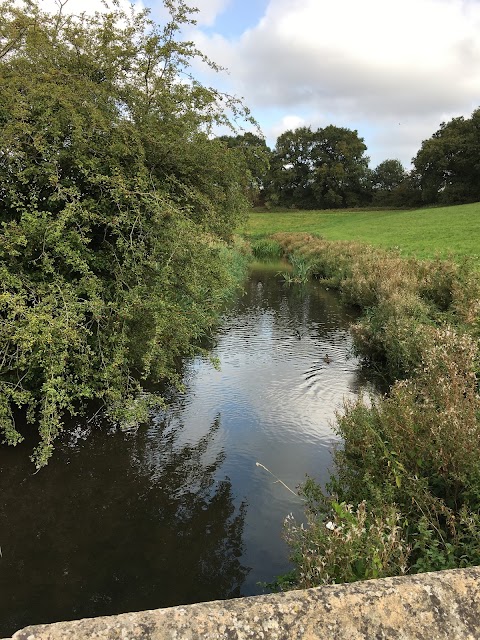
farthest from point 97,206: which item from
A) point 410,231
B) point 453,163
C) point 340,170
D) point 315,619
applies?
point 340,170

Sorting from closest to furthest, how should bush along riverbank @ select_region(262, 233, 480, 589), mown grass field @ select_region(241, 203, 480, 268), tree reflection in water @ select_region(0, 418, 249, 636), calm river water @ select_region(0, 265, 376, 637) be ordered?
bush along riverbank @ select_region(262, 233, 480, 589) → tree reflection in water @ select_region(0, 418, 249, 636) → calm river water @ select_region(0, 265, 376, 637) → mown grass field @ select_region(241, 203, 480, 268)

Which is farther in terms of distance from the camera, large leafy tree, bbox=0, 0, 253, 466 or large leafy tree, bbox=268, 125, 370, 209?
large leafy tree, bbox=268, 125, 370, 209

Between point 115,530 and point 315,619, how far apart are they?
206 inches

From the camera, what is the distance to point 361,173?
3474 inches

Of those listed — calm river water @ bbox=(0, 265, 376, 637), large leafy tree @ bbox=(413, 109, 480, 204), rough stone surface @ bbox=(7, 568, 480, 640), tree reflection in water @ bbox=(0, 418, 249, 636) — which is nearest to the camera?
rough stone surface @ bbox=(7, 568, 480, 640)

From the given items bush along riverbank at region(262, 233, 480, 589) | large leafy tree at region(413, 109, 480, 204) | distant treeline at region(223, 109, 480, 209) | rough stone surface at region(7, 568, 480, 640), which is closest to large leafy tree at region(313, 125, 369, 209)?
distant treeline at region(223, 109, 480, 209)

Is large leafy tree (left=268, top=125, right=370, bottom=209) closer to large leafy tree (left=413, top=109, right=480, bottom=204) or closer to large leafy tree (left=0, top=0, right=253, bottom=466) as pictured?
large leafy tree (left=413, top=109, right=480, bottom=204)

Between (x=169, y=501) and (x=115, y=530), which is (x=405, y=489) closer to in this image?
(x=169, y=501)

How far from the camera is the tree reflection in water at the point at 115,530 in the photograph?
5.29m

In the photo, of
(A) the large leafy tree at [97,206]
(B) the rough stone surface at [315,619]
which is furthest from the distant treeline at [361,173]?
(B) the rough stone surface at [315,619]

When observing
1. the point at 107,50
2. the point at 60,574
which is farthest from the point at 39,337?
the point at 107,50

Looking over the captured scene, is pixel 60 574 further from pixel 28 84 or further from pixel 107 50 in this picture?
pixel 107 50

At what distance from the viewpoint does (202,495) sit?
7.22 metres

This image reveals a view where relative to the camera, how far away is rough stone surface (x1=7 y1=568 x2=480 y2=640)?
1.75m
